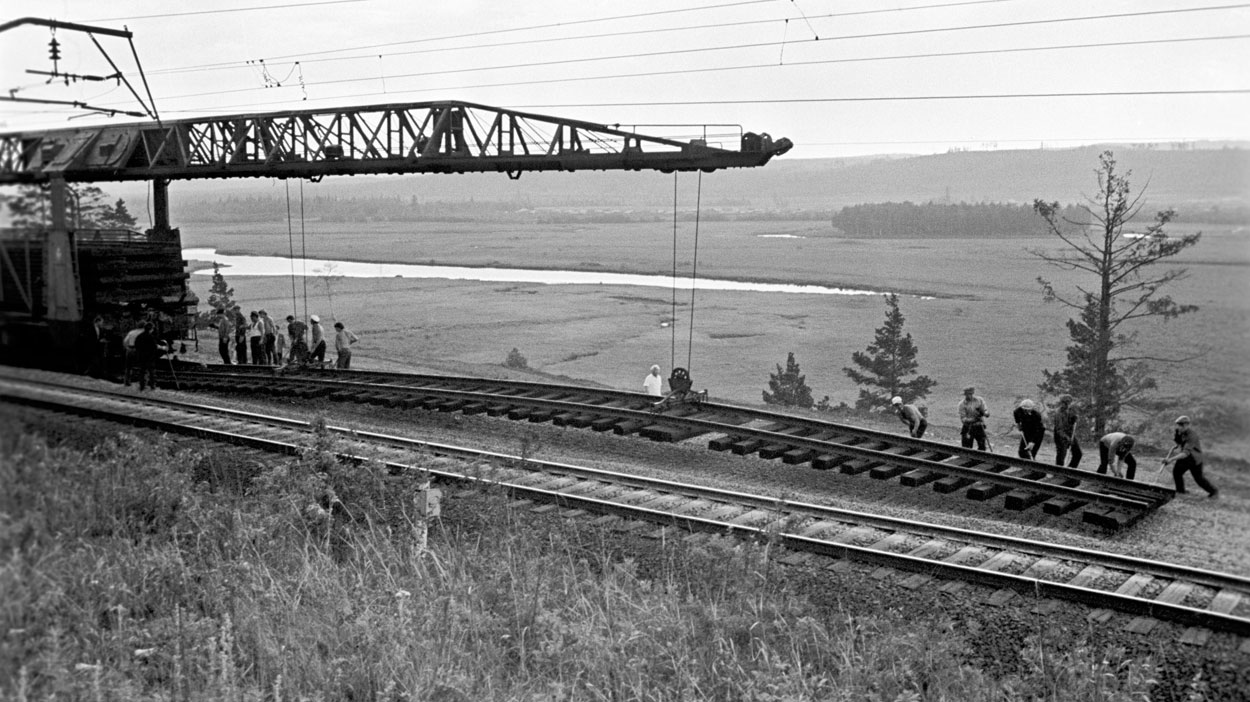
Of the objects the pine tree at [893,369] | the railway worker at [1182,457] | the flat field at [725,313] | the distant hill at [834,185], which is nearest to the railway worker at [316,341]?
the flat field at [725,313]

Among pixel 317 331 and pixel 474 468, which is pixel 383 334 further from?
pixel 474 468

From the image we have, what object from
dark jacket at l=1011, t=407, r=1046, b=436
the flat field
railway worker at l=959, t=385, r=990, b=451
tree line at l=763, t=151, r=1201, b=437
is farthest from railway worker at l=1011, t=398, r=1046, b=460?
the flat field

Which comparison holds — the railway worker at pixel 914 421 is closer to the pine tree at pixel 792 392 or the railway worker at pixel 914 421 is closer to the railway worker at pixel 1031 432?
the railway worker at pixel 1031 432

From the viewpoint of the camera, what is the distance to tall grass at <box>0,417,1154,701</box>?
549cm

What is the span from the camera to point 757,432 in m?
15.0

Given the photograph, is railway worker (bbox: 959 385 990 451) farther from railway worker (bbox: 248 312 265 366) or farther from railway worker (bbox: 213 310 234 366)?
railway worker (bbox: 213 310 234 366)

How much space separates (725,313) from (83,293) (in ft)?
165

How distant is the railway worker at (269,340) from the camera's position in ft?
79.0

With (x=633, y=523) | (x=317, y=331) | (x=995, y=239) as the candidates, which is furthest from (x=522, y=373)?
(x=995, y=239)

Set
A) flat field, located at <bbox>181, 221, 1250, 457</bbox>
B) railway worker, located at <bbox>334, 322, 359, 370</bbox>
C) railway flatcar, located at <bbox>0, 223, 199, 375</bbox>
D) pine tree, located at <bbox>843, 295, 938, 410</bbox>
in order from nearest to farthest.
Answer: railway flatcar, located at <bbox>0, 223, 199, 375</bbox> → railway worker, located at <bbox>334, 322, 359, 370</bbox> → pine tree, located at <bbox>843, 295, 938, 410</bbox> → flat field, located at <bbox>181, 221, 1250, 457</bbox>

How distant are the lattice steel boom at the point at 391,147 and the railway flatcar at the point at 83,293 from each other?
1.56 meters

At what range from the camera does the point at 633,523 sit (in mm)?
10484

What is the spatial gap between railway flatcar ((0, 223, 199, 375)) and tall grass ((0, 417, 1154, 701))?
27.2 inches

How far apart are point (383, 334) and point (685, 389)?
120 feet
